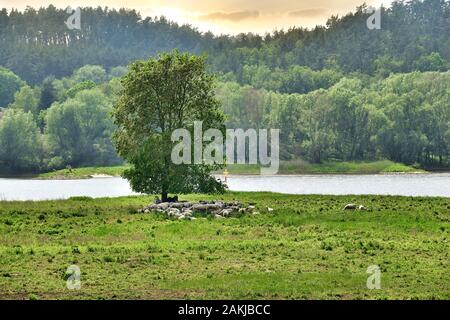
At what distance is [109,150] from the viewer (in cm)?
19938

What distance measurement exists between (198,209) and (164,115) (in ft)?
45.5

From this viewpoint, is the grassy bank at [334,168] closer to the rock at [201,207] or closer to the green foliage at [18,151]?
the green foliage at [18,151]

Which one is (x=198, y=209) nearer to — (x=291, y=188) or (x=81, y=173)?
(x=291, y=188)

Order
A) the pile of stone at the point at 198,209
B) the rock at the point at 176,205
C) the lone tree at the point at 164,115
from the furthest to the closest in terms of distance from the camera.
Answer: the lone tree at the point at 164,115 → the rock at the point at 176,205 → the pile of stone at the point at 198,209

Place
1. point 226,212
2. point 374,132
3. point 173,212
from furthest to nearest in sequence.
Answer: point 374,132 < point 173,212 < point 226,212

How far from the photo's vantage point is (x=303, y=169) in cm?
18362

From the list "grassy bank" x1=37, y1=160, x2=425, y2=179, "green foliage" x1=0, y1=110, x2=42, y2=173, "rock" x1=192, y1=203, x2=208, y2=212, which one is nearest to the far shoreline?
"grassy bank" x1=37, y1=160, x2=425, y2=179

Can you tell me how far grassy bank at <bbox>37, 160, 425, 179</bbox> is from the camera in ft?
578

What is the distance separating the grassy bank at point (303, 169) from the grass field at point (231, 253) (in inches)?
4535

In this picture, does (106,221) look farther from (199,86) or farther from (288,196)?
(288,196)

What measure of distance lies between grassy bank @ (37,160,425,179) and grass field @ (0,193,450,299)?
11520cm

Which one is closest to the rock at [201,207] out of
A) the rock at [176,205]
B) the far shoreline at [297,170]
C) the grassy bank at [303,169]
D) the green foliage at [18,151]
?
the rock at [176,205]

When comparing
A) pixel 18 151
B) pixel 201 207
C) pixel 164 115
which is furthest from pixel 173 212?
pixel 18 151

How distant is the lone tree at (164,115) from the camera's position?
6744 cm
